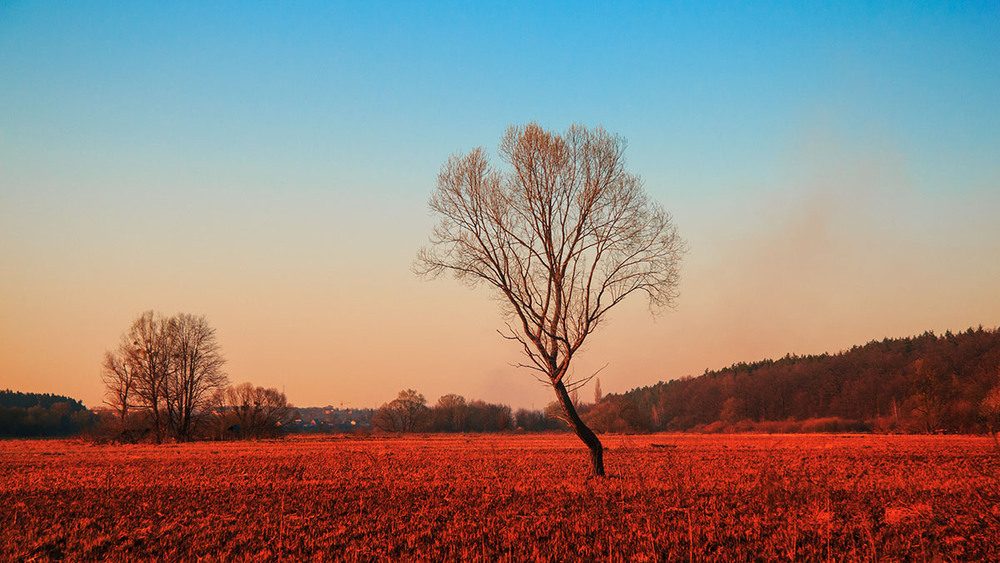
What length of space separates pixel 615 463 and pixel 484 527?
1322 cm

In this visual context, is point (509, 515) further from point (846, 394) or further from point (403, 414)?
point (846, 394)

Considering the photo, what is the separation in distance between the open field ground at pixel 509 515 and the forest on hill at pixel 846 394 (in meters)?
48.3

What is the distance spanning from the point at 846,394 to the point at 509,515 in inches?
4294

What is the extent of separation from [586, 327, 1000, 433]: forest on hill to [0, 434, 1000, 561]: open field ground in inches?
1900

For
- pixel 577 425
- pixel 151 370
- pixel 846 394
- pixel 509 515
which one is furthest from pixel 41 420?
pixel 846 394

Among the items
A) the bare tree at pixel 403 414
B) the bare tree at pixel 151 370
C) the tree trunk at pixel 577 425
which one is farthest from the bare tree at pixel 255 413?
the tree trunk at pixel 577 425

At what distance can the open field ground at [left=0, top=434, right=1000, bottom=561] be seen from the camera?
8.75 metres

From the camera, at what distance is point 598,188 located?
57.4 ft

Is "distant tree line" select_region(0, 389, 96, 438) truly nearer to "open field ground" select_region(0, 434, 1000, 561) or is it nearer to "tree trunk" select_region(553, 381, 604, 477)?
"open field ground" select_region(0, 434, 1000, 561)

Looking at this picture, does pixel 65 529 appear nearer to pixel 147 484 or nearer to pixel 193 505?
pixel 193 505

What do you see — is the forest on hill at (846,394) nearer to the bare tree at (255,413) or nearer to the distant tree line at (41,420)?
the bare tree at (255,413)

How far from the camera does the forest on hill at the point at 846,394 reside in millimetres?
59625

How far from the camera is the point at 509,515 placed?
11.5 metres

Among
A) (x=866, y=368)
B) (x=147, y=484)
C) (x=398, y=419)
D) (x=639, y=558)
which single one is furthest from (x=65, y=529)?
(x=866, y=368)
